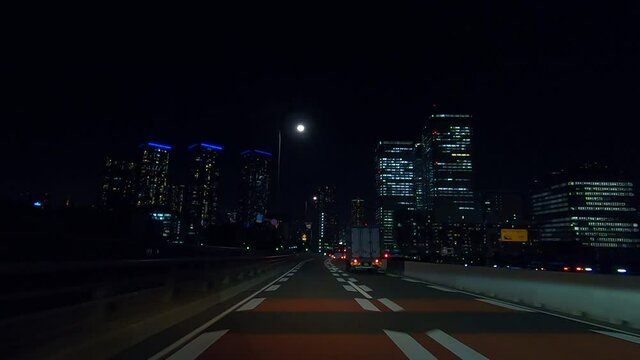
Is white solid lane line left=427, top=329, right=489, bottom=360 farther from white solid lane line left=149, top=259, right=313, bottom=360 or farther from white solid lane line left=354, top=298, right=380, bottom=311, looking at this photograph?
white solid lane line left=149, top=259, right=313, bottom=360

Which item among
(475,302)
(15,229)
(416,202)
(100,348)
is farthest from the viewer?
(416,202)

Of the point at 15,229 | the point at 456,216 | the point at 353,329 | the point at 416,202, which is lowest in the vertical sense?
the point at 353,329

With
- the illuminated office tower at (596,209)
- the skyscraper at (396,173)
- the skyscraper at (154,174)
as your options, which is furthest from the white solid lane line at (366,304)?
the skyscraper at (154,174)

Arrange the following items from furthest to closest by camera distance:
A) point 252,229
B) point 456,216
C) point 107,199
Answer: point 107,199 → point 252,229 → point 456,216

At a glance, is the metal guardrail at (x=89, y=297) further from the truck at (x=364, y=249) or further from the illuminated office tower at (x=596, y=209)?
the illuminated office tower at (x=596, y=209)

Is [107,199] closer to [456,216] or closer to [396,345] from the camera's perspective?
[456,216]

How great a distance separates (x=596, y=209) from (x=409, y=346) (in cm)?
14599

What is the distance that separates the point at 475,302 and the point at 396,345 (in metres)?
8.68

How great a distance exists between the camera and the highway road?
7520 mm

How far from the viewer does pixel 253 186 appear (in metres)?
105

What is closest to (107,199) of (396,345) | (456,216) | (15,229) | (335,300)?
(456,216)

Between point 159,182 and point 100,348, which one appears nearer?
point 100,348

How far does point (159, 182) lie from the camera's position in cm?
16488

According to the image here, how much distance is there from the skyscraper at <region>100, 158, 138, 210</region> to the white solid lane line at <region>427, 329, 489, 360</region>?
11622cm
